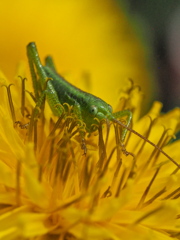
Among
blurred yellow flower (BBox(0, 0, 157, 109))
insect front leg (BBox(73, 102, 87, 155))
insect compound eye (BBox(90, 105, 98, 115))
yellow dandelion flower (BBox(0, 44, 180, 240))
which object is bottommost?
yellow dandelion flower (BBox(0, 44, 180, 240))

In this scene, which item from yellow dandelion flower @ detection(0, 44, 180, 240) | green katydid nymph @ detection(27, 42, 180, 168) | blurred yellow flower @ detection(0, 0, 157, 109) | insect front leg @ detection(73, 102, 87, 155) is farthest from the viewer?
blurred yellow flower @ detection(0, 0, 157, 109)

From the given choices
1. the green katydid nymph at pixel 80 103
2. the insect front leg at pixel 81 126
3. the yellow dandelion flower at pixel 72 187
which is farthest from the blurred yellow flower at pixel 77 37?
the yellow dandelion flower at pixel 72 187

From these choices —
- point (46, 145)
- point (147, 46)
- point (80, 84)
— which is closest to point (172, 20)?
point (147, 46)

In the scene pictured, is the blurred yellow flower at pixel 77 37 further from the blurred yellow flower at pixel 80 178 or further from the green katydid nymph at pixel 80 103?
the green katydid nymph at pixel 80 103

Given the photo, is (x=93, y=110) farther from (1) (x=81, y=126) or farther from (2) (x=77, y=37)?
(2) (x=77, y=37)

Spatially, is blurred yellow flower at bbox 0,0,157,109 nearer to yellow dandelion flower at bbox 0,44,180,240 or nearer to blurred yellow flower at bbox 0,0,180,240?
blurred yellow flower at bbox 0,0,180,240

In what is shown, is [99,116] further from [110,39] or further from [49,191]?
[110,39]

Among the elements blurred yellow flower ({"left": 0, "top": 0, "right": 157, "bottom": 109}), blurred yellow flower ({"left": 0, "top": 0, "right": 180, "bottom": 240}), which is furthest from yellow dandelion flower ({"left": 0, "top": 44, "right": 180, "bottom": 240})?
blurred yellow flower ({"left": 0, "top": 0, "right": 157, "bottom": 109})

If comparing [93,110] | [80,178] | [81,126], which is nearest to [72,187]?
[80,178]

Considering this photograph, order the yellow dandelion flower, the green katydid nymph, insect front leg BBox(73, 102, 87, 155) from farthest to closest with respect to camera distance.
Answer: the green katydid nymph → insect front leg BBox(73, 102, 87, 155) → the yellow dandelion flower
